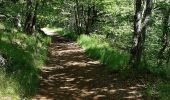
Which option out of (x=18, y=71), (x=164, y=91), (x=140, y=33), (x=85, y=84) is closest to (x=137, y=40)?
(x=140, y=33)

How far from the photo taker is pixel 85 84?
1162cm

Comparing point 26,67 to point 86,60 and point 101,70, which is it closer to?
point 101,70

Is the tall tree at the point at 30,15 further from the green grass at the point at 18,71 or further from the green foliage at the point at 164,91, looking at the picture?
the green foliage at the point at 164,91

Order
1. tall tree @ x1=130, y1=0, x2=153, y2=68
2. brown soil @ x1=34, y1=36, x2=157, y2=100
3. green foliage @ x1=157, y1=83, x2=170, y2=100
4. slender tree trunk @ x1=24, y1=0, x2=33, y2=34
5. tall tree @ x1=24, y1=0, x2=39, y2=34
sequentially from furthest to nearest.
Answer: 1. slender tree trunk @ x1=24, y1=0, x2=33, y2=34
2. tall tree @ x1=24, y1=0, x2=39, y2=34
3. tall tree @ x1=130, y1=0, x2=153, y2=68
4. brown soil @ x1=34, y1=36, x2=157, y2=100
5. green foliage @ x1=157, y1=83, x2=170, y2=100

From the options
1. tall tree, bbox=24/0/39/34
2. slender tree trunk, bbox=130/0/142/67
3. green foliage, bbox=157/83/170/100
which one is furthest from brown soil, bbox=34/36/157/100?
tall tree, bbox=24/0/39/34

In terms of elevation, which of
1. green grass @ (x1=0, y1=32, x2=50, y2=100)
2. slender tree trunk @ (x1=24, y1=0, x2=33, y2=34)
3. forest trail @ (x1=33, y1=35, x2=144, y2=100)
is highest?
slender tree trunk @ (x1=24, y1=0, x2=33, y2=34)

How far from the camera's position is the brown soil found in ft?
33.2

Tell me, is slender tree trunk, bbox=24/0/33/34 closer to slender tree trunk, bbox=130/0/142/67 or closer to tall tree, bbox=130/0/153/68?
slender tree trunk, bbox=130/0/142/67

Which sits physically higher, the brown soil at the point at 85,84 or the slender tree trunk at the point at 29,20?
the slender tree trunk at the point at 29,20

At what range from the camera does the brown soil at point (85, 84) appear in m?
10.1

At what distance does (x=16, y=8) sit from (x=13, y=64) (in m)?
9.24

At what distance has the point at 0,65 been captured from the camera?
10.4 m

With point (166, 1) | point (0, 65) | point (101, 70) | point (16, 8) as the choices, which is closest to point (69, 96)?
point (0, 65)

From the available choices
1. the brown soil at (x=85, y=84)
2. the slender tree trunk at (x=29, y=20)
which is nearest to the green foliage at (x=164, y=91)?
the brown soil at (x=85, y=84)
